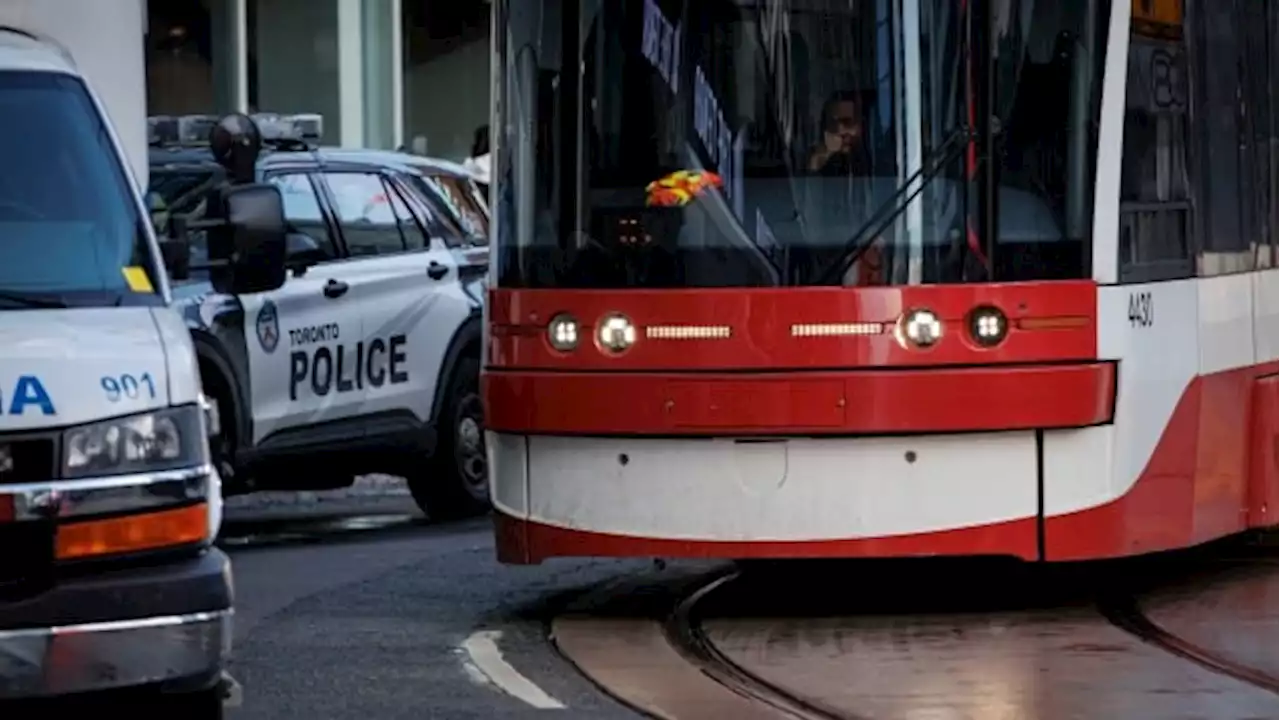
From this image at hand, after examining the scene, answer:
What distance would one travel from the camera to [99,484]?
7.02 m

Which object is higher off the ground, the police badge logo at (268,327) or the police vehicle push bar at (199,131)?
the police vehicle push bar at (199,131)

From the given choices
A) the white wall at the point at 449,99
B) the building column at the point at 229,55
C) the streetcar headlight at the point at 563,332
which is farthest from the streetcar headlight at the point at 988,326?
the white wall at the point at 449,99

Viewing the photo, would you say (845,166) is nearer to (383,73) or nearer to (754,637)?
(754,637)

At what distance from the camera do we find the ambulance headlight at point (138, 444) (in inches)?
276

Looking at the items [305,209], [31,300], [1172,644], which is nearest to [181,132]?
[305,209]

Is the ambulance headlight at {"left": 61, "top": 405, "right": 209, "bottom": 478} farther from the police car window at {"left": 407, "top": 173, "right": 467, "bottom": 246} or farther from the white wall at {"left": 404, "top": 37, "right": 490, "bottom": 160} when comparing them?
the white wall at {"left": 404, "top": 37, "right": 490, "bottom": 160}

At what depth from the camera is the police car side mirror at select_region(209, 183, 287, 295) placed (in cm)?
830

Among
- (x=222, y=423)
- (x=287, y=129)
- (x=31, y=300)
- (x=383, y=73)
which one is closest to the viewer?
(x=31, y=300)

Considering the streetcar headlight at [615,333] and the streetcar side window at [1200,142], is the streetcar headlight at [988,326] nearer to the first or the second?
the streetcar side window at [1200,142]

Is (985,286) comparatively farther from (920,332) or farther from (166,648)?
(166,648)

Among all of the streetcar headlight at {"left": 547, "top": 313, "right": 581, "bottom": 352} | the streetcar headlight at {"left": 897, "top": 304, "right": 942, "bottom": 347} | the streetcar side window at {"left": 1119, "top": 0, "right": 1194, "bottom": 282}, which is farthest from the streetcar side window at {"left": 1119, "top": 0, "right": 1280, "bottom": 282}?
the streetcar headlight at {"left": 547, "top": 313, "right": 581, "bottom": 352}

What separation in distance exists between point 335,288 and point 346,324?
201 mm

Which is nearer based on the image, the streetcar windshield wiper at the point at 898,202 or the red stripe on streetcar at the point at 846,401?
the red stripe on streetcar at the point at 846,401

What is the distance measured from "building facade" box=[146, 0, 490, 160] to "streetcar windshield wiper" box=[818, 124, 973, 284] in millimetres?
13995
